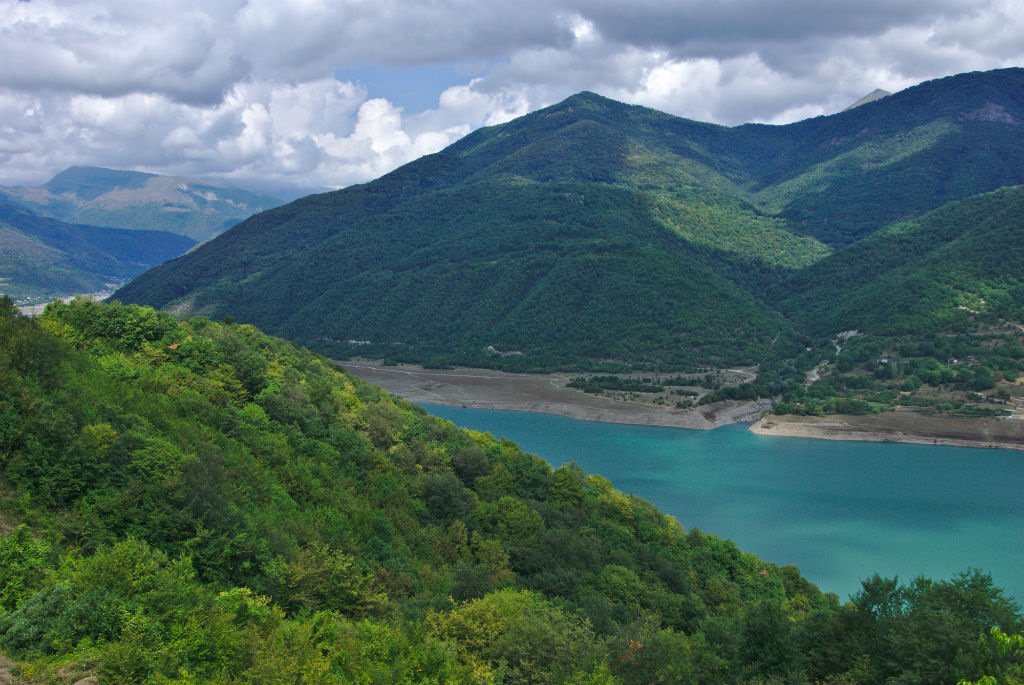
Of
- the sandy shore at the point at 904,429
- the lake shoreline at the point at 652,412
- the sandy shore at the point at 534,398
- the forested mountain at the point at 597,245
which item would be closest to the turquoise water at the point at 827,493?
the sandy shore at the point at 904,429

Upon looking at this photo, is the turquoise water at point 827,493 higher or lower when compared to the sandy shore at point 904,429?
lower

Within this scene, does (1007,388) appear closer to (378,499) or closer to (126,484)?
(378,499)

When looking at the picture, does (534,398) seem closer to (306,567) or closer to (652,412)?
(652,412)

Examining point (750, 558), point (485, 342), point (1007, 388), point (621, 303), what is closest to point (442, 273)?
point (485, 342)

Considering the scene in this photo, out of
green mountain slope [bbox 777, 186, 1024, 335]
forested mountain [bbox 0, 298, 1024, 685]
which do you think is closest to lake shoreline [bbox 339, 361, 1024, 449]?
green mountain slope [bbox 777, 186, 1024, 335]

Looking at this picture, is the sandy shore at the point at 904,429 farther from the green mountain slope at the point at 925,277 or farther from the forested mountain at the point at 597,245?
the green mountain slope at the point at 925,277

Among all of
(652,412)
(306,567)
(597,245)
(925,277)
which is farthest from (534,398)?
(306,567)
